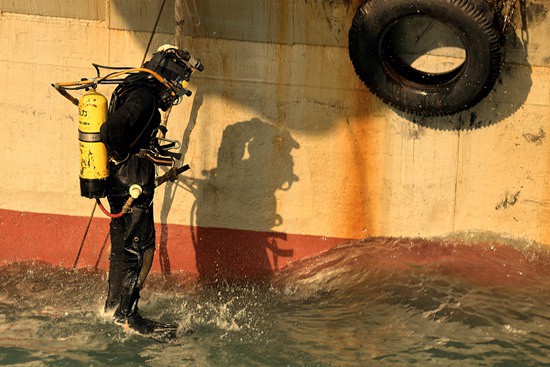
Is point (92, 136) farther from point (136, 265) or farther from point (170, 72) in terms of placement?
point (136, 265)

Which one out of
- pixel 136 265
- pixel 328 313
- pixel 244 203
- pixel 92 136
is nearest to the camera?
pixel 92 136

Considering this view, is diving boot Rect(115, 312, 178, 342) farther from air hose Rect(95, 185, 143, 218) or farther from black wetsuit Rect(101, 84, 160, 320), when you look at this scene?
air hose Rect(95, 185, 143, 218)

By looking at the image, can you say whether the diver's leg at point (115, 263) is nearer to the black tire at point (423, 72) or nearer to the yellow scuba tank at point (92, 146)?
the yellow scuba tank at point (92, 146)

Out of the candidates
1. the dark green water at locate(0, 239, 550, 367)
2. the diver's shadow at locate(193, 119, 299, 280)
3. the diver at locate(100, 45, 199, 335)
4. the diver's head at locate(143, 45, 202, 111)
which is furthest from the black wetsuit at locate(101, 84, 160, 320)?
the diver's shadow at locate(193, 119, 299, 280)

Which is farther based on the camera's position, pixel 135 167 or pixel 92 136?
pixel 135 167

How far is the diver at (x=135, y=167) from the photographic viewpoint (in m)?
6.43

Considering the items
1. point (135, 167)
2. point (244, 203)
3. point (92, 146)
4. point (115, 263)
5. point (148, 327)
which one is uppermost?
point (92, 146)

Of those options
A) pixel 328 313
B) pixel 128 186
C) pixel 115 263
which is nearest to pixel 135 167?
pixel 128 186

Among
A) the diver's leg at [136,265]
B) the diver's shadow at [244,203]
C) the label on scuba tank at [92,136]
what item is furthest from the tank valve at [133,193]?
the diver's shadow at [244,203]

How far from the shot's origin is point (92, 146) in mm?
6559

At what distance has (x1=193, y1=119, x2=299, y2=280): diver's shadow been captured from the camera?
7.73m

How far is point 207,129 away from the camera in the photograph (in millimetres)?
7734

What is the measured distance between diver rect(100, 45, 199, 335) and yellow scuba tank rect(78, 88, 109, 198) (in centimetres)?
8

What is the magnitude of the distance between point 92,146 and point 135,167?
0.35m
